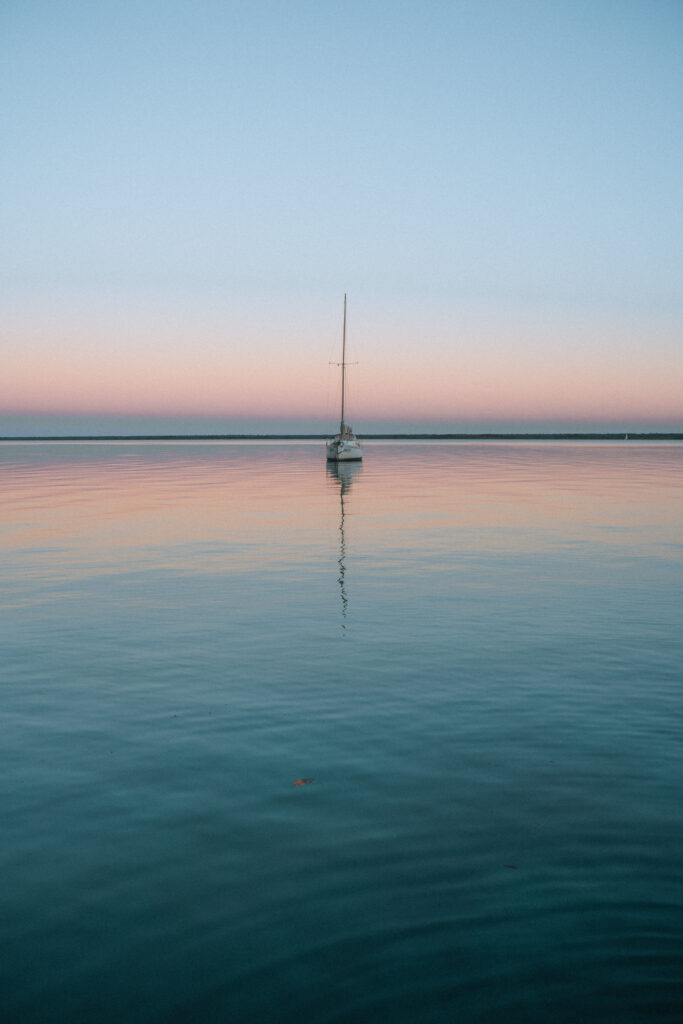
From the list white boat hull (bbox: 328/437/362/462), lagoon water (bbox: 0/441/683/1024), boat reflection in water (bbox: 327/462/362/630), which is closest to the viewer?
lagoon water (bbox: 0/441/683/1024)

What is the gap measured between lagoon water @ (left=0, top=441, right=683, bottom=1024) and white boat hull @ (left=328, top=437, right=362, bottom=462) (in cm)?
6833

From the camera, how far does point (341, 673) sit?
1217 cm

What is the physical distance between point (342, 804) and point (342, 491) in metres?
45.7

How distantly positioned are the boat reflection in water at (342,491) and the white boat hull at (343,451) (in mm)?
793

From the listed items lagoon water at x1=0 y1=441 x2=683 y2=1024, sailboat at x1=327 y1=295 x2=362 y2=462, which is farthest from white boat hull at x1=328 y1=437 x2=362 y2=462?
lagoon water at x1=0 y1=441 x2=683 y2=1024

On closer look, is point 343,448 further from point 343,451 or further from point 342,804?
point 342,804

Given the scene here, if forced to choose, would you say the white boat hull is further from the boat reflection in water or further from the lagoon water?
the lagoon water

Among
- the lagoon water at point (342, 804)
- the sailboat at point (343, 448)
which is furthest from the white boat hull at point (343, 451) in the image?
the lagoon water at point (342, 804)

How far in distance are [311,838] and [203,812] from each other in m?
1.17

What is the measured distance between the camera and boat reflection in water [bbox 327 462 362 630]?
61.6 feet

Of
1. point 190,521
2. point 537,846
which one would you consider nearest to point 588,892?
point 537,846

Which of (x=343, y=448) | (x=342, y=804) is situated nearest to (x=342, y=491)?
(x=343, y=448)

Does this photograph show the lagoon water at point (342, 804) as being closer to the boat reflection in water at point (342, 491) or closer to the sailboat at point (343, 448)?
the boat reflection in water at point (342, 491)

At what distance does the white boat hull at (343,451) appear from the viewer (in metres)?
86.9
